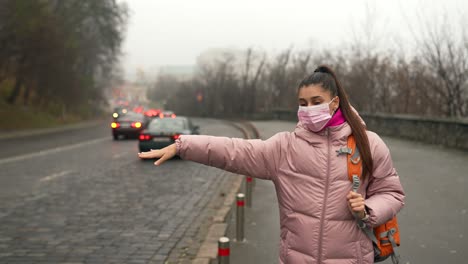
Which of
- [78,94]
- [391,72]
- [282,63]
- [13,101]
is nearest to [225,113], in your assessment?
[282,63]

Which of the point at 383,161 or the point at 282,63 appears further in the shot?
the point at 282,63

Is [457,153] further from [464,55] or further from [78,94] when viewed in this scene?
[78,94]

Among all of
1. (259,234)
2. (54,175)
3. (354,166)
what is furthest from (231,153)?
(54,175)

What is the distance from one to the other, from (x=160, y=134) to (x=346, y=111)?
45.3 ft

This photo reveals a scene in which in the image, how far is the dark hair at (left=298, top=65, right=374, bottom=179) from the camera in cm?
241

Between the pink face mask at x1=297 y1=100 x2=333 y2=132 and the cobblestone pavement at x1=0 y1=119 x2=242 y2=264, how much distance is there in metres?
3.26

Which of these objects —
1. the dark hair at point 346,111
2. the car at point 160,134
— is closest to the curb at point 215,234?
the dark hair at point 346,111

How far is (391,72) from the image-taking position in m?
21.4

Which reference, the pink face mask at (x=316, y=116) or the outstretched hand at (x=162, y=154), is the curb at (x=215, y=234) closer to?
the outstretched hand at (x=162, y=154)

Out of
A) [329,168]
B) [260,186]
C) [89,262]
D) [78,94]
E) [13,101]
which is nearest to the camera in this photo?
[329,168]

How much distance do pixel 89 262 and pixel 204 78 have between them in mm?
82899

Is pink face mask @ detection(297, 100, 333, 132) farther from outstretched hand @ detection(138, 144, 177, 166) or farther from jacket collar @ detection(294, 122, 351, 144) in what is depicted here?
outstretched hand @ detection(138, 144, 177, 166)

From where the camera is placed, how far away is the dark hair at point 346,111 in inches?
94.7

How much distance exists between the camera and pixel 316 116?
2.40 meters
